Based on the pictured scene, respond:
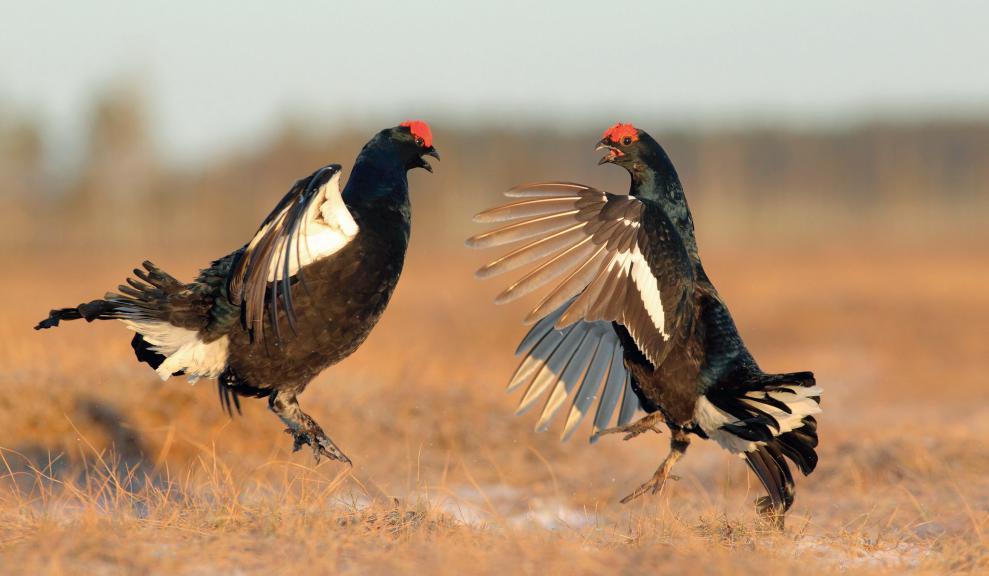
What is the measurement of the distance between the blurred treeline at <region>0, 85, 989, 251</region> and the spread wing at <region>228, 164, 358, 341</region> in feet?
118

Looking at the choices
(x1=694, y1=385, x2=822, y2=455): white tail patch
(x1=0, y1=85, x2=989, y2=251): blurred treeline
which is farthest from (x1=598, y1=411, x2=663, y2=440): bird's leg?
(x1=0, y1=85, x2=989, y2=251): blurred treeline

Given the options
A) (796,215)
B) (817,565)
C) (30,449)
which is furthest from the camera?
(796,215)

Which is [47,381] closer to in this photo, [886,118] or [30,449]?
[30,449]

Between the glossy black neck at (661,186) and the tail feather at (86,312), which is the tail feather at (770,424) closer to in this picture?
the glossy black neck at (661,186)

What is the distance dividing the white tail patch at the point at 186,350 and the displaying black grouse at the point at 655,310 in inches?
51.2

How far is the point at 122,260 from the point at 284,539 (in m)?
27.1

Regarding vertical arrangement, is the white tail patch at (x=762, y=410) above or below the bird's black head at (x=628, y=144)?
below

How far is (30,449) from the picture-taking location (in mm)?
5434

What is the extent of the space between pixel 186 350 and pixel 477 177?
202 feet

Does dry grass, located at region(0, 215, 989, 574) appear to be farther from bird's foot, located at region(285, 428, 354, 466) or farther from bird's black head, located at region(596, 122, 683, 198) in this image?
bird's black head, located at region(596, 122, 683, 198)

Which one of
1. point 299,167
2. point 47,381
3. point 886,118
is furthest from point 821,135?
point 47,381

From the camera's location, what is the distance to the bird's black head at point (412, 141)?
4.89 m

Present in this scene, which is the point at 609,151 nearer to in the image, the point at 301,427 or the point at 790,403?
the point at 790,403

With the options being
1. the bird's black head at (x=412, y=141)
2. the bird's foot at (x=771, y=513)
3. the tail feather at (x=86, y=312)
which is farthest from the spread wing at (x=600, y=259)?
the tail feather at (x=86, y=312)
